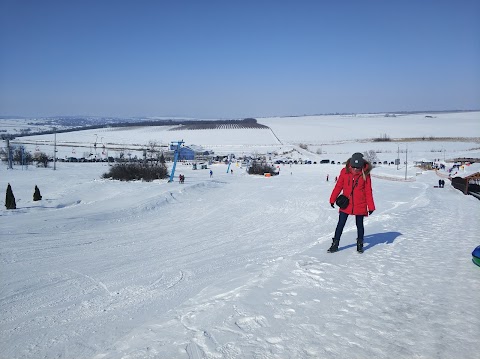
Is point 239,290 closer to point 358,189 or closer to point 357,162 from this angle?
point 358,189

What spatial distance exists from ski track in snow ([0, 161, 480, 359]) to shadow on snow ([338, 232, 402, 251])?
39 mm

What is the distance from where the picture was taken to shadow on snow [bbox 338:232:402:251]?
22.8ft

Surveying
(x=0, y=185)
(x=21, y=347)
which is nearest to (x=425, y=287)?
(x=21, y=347)

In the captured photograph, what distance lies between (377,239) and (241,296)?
446cm

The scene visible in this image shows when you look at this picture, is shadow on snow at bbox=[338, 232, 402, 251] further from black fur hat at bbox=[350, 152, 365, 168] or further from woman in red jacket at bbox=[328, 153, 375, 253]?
black fur hat at bbox=[350, 152, 365, 168]

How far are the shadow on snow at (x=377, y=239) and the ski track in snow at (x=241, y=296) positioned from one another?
4 cm

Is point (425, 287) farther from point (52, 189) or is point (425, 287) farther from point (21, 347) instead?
point (52, 189)

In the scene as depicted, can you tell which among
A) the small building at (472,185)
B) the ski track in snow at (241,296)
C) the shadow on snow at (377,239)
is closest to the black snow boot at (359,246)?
the ski track in snow at (241,296)

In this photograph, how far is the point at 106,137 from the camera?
129875 millimetres

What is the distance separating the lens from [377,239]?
7.68 metres

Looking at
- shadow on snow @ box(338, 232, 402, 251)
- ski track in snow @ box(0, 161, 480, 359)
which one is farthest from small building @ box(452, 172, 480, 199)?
shadow on snow @ box(338, 232, 402, 251)

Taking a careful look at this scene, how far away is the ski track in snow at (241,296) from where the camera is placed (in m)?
3.30

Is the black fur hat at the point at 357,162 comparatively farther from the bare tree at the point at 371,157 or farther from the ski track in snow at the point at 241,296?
the bare tree at the point at 371,157

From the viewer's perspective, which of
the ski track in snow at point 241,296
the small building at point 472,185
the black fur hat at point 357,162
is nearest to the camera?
the ski track in snow at point 241,296
